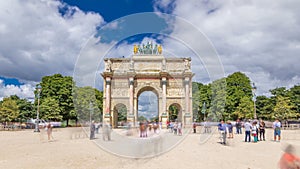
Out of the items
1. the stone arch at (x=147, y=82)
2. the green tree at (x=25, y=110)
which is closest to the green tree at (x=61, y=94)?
the green tree at (x=25, y=110)

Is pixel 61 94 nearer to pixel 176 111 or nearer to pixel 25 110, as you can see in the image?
pixel 25 110

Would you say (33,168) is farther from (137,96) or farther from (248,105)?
(248,105)

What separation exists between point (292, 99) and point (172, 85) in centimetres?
2967

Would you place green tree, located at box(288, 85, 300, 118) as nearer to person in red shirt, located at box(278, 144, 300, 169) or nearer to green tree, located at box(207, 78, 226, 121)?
green tree, located at box(207, 78, 226, 121)

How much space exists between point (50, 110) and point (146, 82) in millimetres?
19190

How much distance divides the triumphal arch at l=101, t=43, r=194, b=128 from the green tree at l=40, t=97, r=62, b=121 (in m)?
9.79

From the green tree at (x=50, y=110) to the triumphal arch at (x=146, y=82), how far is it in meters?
9.79

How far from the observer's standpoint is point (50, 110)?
5062 centimetres

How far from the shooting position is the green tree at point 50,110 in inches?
1977

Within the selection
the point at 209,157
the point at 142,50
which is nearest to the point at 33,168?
the point at 209,157

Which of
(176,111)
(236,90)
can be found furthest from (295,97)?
(176,111)

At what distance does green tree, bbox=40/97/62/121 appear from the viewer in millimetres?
50219

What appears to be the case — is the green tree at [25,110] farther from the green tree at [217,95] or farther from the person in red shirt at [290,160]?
the person in red shirt at [290,160]

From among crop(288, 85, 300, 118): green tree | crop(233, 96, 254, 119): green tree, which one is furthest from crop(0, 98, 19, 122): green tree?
crop(288, 85, 300, 118): green tree
